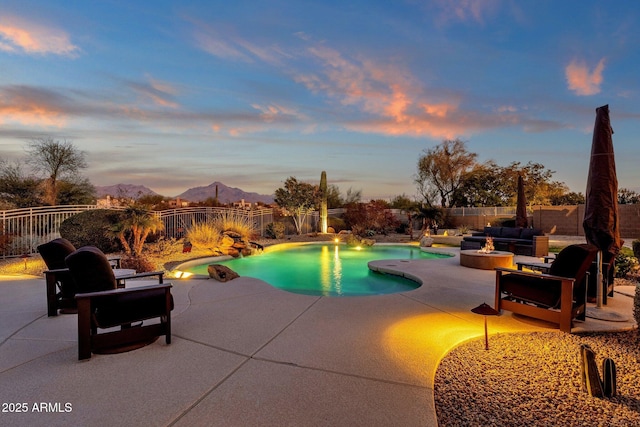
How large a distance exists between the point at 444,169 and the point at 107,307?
991 inches

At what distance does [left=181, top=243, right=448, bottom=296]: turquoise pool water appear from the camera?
6625 millimetres

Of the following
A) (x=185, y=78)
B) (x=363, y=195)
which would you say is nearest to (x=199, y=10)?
(x=185, y=78)

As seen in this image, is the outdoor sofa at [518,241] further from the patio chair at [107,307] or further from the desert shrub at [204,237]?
the patio chair at [107,307]

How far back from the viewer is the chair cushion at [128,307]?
276 cm

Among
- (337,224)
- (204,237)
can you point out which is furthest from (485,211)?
(204,237)

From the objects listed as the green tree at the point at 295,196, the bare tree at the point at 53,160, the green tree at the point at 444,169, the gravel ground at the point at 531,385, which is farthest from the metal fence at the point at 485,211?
the bare tree at the point at 53,160

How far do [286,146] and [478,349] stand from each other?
13279 millimetres

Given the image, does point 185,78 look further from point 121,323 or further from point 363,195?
point 363,195

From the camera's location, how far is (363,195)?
82.8ft

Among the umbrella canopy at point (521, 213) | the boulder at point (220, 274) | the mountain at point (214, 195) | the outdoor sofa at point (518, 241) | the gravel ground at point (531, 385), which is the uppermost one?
the mountain at point (214, 195)

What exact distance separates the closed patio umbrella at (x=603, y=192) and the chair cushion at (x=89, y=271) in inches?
220

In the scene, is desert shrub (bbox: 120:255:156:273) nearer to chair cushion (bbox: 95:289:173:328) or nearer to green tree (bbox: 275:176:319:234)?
chair cushion (bbox: 95:289:173:328)

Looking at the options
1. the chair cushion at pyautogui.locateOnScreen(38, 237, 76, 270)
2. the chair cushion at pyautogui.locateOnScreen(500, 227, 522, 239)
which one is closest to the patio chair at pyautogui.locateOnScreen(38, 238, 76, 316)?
the chair cushion at pyautogui.locateOnScreen(38, 237, 76, 270)

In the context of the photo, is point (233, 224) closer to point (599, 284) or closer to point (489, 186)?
point (599, 284)
